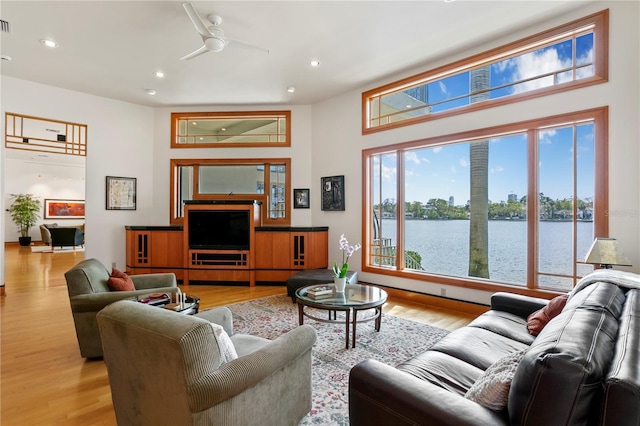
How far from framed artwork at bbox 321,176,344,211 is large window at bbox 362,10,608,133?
106cm

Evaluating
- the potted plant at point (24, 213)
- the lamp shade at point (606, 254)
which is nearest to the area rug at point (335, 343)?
the lamp shade at point (606, 254)

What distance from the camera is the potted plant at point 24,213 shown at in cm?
1092

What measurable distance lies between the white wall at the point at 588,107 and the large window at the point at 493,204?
101 millimetres

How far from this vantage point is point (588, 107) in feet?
10.8

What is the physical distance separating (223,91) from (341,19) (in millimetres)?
2846

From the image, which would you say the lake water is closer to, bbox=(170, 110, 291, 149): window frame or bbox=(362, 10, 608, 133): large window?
bbox=(362, 10, 608, 133): large window

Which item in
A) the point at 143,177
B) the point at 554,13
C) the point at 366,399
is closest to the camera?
the point at 366,399

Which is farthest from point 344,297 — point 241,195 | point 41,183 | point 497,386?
point 41,183

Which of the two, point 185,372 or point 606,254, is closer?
point 185,372

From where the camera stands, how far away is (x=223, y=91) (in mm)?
5551

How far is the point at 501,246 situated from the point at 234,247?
14.2 ft

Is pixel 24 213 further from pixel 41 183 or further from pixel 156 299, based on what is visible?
pixel 156 299

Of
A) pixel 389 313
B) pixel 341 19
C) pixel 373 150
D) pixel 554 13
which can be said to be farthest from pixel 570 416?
pixel 373 150

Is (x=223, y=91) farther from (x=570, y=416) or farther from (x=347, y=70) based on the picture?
(x=570, y=416)
